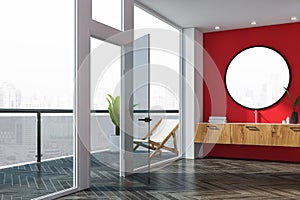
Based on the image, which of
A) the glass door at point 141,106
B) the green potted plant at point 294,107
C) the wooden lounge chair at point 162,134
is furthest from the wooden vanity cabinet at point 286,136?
the glass door at point 141,106

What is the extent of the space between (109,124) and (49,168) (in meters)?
1.51

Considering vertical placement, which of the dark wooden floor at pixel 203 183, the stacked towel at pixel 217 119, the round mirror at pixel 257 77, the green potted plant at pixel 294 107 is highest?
the round mirror at pixel 257 77

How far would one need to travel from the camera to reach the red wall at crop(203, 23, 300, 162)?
6.71m

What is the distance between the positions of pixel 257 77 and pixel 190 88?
4.14ft

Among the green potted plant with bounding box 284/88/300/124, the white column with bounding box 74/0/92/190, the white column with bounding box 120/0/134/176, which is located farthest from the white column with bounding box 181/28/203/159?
the white column with bounding box 74/0/92/190

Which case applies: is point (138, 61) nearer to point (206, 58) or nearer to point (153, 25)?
point (153, 25)

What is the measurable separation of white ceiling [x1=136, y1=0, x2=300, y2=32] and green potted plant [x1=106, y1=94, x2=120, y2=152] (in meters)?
1.63

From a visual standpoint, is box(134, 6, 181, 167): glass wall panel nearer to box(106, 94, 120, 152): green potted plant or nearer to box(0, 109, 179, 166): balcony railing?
box(106, 94, 120, 152): green potted plant

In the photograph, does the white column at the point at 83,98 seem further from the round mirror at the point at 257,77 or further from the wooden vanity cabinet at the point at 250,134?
the round mirror at the point at 257,77

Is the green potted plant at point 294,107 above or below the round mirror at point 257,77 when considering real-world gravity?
below

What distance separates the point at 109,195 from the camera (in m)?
4.01

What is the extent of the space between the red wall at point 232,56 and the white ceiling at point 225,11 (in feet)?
0.81

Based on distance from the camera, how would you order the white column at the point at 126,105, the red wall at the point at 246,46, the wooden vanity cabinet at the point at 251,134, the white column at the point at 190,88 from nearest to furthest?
the white column at the point at 126,105
the wooden vanity cabinet at the point at 251,134
the red wall at the point at 246,46
the white column at the point at 190,88

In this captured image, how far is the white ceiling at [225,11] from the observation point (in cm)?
552
